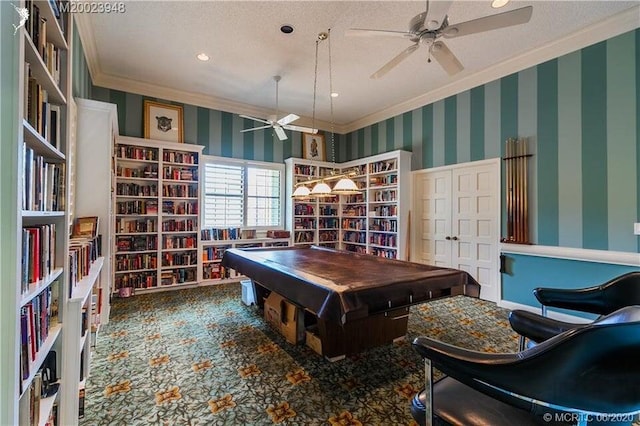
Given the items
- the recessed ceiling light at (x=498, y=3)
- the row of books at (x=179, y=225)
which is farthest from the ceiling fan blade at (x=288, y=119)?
the row of books at (x=179, y=225)

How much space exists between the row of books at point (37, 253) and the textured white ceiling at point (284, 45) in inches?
103

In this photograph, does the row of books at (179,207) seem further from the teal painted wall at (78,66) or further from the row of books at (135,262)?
the teal painted wall at (78,66)

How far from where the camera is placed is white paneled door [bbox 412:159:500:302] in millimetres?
4234

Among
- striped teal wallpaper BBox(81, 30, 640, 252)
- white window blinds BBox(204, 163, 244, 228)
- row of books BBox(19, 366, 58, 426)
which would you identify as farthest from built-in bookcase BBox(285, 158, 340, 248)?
row of books BBox(19, 366, 58, 426)

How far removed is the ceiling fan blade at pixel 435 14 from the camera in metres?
1.89

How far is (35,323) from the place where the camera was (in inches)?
50.1

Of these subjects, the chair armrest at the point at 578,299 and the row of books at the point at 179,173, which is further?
A: the row of books at the point at 179,173

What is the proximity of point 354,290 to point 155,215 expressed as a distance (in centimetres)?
408

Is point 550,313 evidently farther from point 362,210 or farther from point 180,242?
point 180,242

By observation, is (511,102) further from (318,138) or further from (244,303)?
(244,303)

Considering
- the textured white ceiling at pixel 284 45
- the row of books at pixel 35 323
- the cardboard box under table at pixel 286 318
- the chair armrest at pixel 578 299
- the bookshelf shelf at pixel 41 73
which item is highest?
the textured white ceiling at pixel 284 45

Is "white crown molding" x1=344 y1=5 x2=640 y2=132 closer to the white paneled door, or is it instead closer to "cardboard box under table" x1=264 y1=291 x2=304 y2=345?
the white paneled door

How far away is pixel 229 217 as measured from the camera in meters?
5.64

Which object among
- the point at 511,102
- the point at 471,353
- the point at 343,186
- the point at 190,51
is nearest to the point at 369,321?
the point at 343,186
